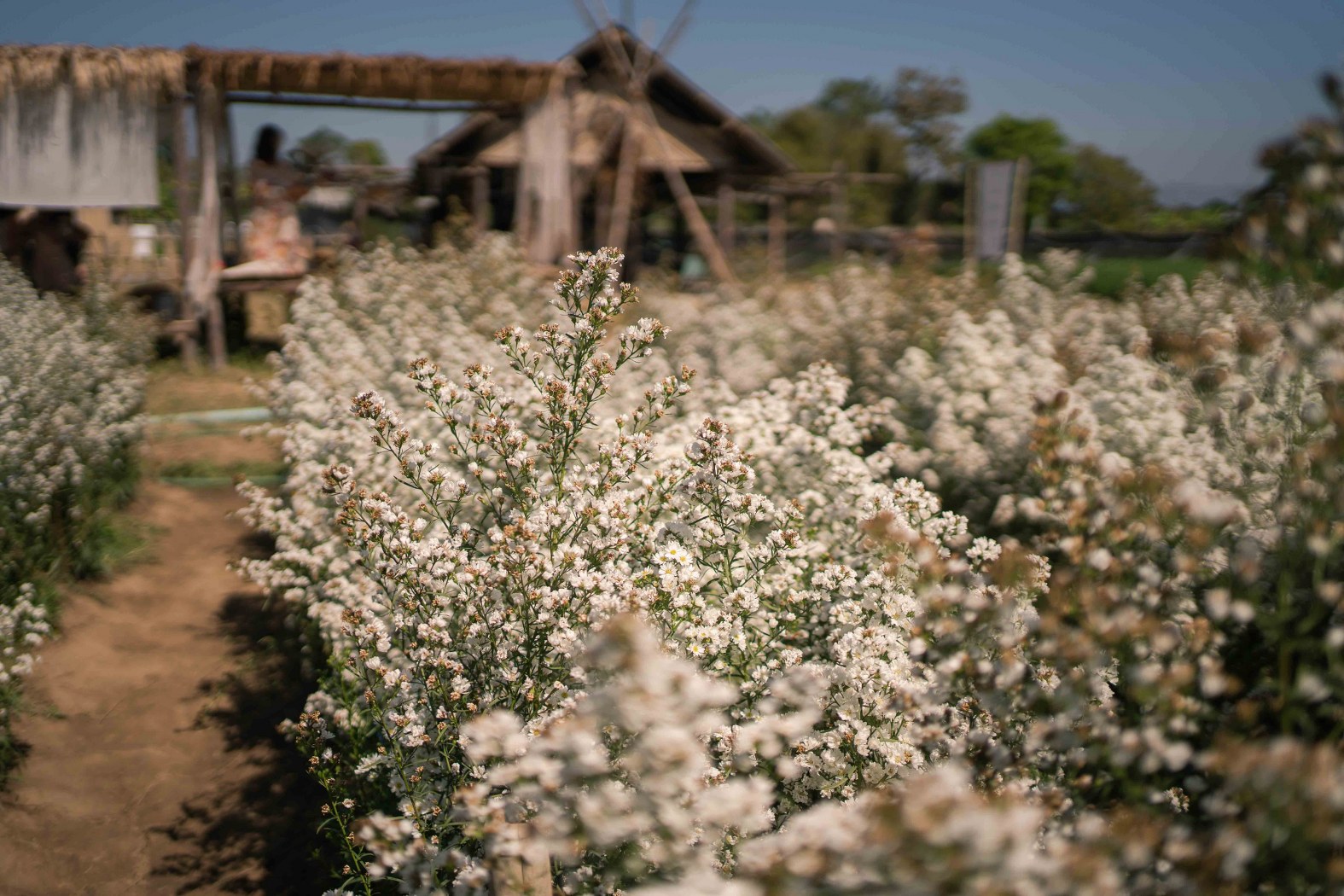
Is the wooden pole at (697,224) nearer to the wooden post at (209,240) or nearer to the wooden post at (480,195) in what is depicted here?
the wooden post at (480,195)

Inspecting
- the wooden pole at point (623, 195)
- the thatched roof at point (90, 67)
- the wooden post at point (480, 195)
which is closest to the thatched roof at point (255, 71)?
the thatched roof at point (90, 67)

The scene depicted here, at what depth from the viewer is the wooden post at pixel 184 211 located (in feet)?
34.7

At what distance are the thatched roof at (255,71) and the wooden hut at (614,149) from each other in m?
3.74

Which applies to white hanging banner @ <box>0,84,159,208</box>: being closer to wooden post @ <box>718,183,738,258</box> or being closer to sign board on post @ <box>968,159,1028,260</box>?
wooden post @ <box>718,183,738,258</box>

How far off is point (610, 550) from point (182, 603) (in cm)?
417

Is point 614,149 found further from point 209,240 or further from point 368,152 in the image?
point 368,152

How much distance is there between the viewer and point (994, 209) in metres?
17.9

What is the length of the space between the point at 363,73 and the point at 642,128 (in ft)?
22.2

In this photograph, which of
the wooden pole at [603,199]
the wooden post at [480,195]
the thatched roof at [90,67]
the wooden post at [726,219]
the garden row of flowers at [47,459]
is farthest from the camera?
the wooden post at [726,219]

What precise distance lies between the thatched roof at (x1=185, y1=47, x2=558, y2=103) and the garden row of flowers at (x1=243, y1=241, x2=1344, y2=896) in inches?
236

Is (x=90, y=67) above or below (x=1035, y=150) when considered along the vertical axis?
below

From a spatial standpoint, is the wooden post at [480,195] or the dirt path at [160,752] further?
the wooden post at [480,195]

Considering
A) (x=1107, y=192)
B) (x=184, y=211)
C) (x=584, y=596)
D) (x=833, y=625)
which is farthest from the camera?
(x=1107, y=192)

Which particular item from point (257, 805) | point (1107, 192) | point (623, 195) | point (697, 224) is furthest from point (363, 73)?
point (1107, 192)
